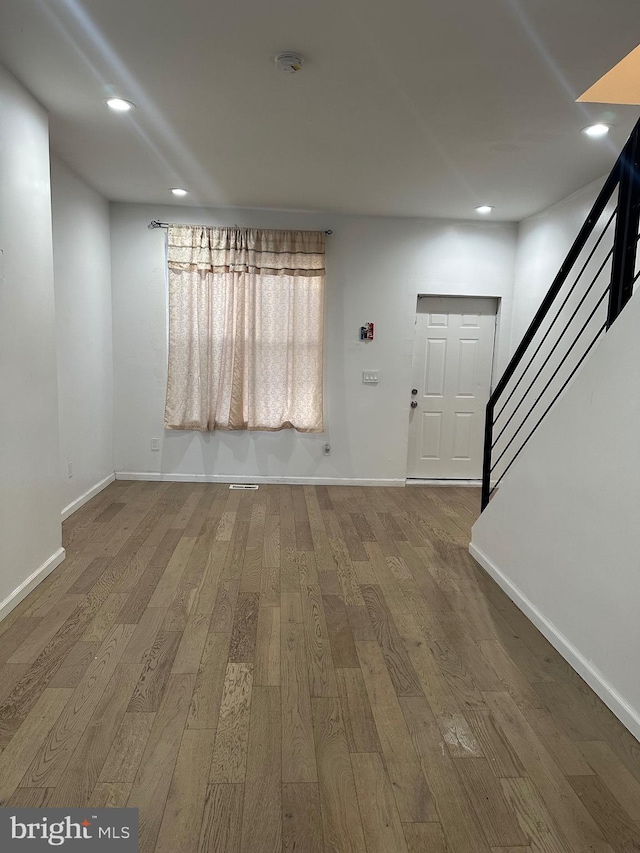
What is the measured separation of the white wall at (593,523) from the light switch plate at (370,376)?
2.50 metres

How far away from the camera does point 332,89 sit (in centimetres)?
263

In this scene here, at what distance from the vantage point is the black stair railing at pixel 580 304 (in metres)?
2.35

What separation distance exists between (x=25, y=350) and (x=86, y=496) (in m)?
2.10

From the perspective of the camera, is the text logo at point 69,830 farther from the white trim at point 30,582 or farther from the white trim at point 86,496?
the white trim at point 86,496

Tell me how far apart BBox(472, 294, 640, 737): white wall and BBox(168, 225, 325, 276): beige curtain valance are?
3012 millimetres

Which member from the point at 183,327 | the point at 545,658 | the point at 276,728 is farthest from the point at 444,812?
the point at 183,327

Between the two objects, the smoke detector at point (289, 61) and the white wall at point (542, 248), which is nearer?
the smoke detector at point (289, 61)

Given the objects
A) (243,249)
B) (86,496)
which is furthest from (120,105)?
(86,496)

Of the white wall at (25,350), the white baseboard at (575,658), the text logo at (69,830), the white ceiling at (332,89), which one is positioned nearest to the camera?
the text logo at (69,830)

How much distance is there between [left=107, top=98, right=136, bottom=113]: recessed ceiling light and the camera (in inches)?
111

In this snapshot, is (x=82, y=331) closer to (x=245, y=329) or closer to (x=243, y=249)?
(x=245, y=329)

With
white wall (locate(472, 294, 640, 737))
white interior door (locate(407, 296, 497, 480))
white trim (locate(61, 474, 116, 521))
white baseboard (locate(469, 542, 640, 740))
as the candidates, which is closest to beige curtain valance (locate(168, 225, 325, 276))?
white interior door (locate(407, 296, 497, 480))

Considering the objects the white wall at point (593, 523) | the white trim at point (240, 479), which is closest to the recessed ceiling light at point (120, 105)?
the white wall at point (593, 523)

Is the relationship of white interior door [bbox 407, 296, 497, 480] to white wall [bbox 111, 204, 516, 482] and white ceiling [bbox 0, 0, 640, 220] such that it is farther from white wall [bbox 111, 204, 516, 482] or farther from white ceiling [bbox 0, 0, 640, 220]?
white ceiling [bbox 0, 0, 640, 220]
